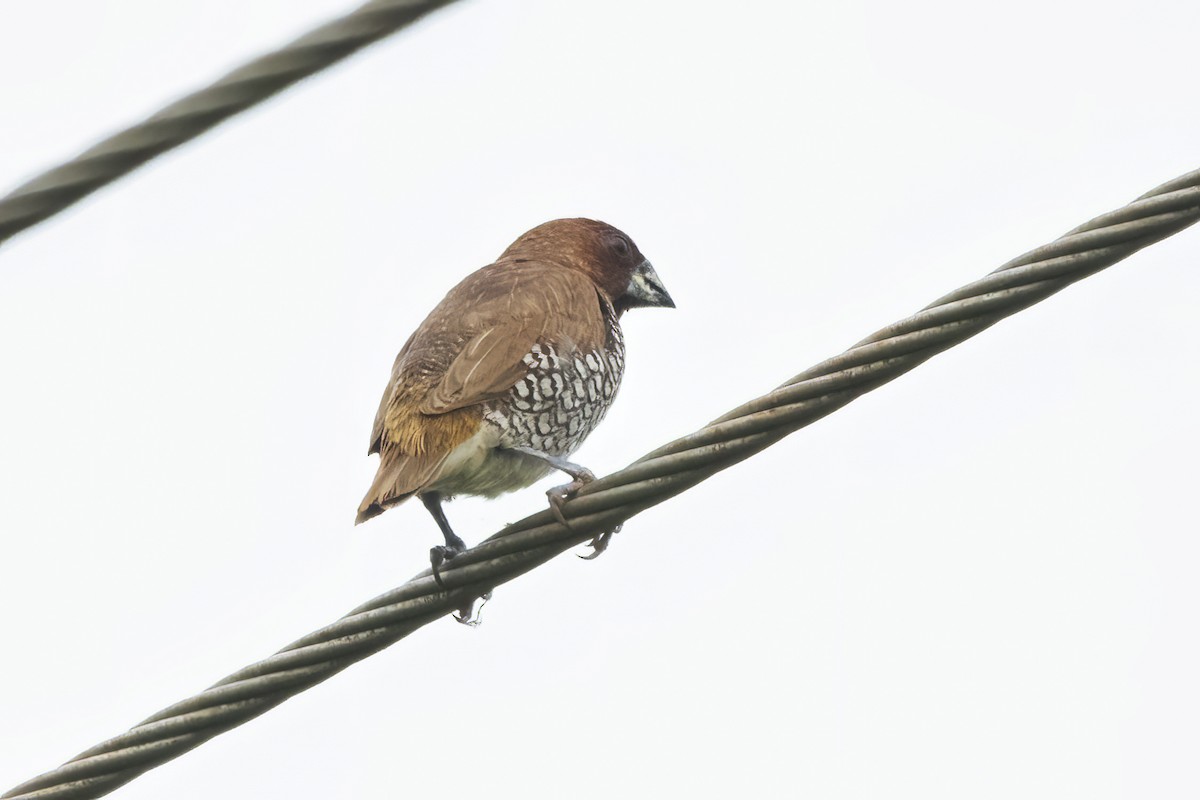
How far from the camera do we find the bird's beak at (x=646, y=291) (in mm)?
8445

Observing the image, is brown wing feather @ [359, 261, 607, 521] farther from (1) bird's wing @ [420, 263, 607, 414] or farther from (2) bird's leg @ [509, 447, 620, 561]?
(2) bird's leg @ [509, 447, 620, 561]

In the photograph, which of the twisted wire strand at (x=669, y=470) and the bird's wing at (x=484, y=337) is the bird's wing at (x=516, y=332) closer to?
the bird's wing at (x=484, y=337)

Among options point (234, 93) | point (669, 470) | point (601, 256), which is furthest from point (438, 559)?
point (601, 256)

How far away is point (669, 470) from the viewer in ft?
14.2

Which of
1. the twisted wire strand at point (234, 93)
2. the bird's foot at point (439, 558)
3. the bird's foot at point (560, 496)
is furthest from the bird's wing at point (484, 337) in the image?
the twisted wire strand at point (234, 93)

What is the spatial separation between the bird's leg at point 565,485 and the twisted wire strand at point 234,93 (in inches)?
62.2

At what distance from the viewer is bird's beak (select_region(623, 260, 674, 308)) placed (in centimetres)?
845

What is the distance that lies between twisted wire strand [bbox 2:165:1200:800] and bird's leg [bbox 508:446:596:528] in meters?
0.05

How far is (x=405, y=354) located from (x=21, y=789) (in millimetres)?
2839

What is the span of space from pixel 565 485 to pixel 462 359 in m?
1.30

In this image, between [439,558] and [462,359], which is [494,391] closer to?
[462,359]

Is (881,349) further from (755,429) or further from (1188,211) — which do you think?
(1188,211)

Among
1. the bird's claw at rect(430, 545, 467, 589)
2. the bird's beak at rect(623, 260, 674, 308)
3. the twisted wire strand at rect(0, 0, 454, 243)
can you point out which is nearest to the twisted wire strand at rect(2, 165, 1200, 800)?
the bird's claw at rect(430, 545, 467, 589)

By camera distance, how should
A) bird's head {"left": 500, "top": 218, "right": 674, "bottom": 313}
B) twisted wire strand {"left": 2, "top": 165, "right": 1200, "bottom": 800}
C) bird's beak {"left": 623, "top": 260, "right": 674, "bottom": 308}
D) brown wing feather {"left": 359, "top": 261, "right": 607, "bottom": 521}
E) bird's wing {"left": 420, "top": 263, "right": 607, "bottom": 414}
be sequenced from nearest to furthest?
twisted wire strand {"left": 2, "top": 165, "right": 1200, "bottom": 800}, brown wing feather {"left": 359, "top": 261, "right": 607, "bottom": 521}, bird's wing {"left": 420, "top": 263, "right": 607, "bottom": 414}, bird's head {"left": 500, "top": 218, "right": 674, "bottom": 313}, bird's beak {"left": 623, "top": 260, "right": 674, "bottom": 308}
